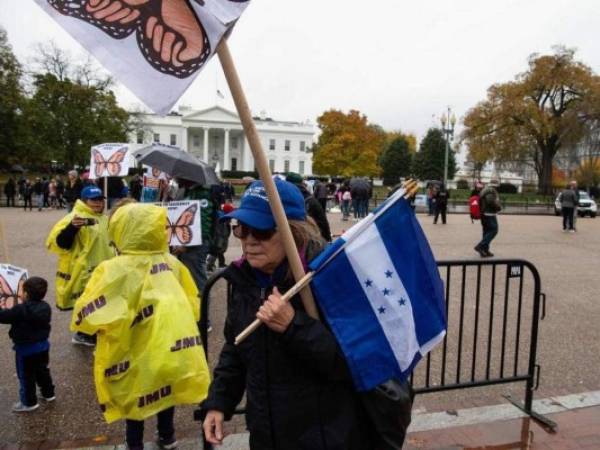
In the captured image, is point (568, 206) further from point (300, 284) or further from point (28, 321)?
point (300, 284)

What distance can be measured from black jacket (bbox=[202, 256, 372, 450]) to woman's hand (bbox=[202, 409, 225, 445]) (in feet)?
0.64

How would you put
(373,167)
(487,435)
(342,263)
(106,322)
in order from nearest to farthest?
(342,263)
(106,322)
(487,435)
(373,167)

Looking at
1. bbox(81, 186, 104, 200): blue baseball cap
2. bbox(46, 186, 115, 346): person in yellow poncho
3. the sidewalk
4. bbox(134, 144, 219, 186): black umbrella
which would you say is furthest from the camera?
bbox(134, 144, 219, 186): black umbrella

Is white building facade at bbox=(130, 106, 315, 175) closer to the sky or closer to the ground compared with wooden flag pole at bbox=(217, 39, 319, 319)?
closer to the sky

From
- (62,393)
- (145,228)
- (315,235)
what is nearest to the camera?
(315,235)

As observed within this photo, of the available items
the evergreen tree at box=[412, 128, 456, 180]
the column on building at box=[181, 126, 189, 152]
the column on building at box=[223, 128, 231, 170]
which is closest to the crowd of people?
the evergreen tree at box=[412, 128, 456, 180]

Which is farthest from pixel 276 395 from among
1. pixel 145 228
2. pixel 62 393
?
pixel 62 393

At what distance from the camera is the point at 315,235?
190 centimetres

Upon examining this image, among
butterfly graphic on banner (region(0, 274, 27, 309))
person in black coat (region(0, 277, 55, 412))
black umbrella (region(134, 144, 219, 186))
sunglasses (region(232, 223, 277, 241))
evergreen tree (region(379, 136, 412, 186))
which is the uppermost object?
evergreen tree (region(379, 136, 412, 186))

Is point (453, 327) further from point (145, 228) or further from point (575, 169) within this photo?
point (575, 169)

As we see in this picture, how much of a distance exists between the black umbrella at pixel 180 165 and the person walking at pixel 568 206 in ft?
49.6

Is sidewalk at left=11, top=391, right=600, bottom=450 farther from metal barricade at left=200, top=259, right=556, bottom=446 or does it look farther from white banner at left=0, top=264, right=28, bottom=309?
white banner at left=0, top=264, right=28, bottom=309

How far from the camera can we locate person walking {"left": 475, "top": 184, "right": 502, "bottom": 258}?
1107 cm

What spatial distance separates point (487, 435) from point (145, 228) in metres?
2.78
